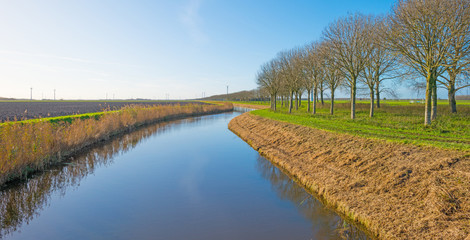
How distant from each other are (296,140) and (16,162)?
48.9ft

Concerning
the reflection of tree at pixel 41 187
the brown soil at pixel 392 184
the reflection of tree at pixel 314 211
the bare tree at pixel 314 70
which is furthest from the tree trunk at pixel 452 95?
the reflection of tree at pixel 41 187

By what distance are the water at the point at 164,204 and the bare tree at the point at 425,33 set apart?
12726mm

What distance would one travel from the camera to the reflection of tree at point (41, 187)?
8375 millimetres

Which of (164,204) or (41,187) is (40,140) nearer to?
(41,187)

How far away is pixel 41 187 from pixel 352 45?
85.2 feet

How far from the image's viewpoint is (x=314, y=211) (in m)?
8.86

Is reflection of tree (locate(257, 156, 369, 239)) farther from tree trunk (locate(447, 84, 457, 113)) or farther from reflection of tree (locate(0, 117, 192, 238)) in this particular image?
tree trunk (locate(447, 84, 457, 113))

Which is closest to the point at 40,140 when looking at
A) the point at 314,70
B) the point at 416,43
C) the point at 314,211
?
the point at 314,211

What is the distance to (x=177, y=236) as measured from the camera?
735 centimetres

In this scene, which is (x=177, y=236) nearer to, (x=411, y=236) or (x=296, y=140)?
(x=411, y=236)

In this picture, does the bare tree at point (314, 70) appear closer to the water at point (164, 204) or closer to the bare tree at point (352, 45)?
the bare tree at point (352, 45)

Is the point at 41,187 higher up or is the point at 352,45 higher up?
the point at 352,45

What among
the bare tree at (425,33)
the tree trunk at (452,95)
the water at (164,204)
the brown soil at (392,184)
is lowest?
the water at (164,204)

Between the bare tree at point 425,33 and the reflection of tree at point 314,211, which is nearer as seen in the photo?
the reflection of tree at point 314,211
